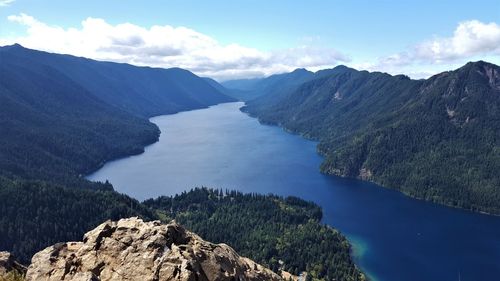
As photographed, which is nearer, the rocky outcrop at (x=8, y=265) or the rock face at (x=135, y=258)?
the rock face at (x=135, y=258)

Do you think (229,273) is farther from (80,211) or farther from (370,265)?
(80,211)

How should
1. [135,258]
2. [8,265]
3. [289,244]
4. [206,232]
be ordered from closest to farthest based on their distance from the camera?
[135,258], [8,265], [289,244], [206,232]

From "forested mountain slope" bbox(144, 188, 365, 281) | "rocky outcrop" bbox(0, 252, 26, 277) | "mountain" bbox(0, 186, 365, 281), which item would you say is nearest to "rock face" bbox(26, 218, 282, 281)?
"rocky outcrop" bbox(0, 252, 26, 277)

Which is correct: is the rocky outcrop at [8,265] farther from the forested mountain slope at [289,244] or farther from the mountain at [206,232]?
the mountain at [206,232]

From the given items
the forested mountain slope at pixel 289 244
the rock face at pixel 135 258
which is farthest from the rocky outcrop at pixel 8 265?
the forested mountain slope at pixel 289 244

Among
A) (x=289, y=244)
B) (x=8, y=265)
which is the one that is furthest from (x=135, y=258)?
(x=289, y=244)

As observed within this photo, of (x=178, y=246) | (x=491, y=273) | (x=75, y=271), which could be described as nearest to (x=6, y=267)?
(x=75, y=271)

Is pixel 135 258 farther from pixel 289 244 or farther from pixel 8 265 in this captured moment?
pixel 289 244

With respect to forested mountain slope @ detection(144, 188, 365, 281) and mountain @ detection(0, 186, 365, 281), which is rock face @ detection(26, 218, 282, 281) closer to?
forested mountain slope @ detection(144, 188, 365, 281)
